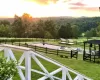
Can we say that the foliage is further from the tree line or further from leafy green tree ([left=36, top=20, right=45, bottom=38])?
leafy green tree ([left=36, top=20, right=45, bottom=38])

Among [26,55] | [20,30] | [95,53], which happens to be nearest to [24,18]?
[20,30]

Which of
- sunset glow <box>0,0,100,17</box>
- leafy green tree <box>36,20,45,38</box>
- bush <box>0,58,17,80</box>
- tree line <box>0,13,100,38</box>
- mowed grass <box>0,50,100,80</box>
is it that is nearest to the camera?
bush <box>0,58,17,80</box>

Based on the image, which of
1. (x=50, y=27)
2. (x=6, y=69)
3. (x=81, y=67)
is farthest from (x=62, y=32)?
(x=6, y=69)

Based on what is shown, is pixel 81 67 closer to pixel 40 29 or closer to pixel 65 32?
pixel 65 32

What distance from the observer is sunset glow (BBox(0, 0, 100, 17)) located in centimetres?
8525

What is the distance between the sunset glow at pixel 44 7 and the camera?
85.2 metres

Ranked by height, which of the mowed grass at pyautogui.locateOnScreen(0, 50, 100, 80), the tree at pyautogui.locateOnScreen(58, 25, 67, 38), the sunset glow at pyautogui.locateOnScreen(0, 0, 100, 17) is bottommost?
the mowed grass at pyautogui.locateOnScreen(0, 50, 100, 80)

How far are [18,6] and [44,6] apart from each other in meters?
9.13

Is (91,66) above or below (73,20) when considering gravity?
below

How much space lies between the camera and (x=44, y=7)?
3703 inches

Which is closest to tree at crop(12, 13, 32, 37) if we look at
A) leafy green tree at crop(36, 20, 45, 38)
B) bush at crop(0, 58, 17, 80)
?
leafy green tree at crop(36, 20, 45, 38)

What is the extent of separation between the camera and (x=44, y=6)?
302 feet

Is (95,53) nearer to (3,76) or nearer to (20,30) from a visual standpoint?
(3,76)

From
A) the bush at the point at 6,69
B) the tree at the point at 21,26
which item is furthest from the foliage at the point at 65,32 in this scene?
the bush at the point at 6,69
